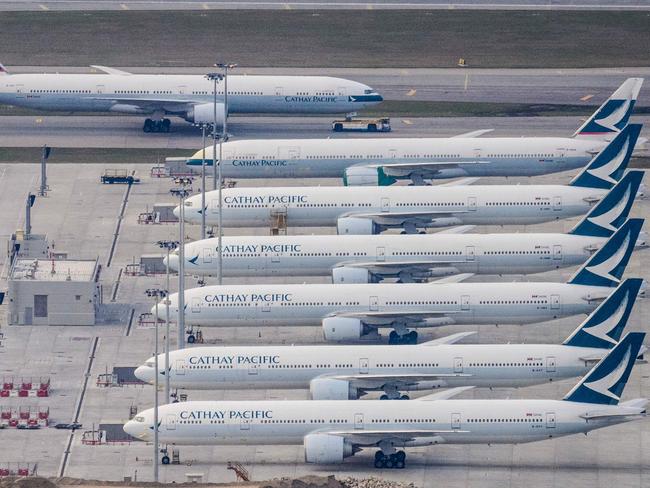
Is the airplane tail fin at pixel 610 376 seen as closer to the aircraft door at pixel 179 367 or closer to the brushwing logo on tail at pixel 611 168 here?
the aircraft door at pixel 179 367

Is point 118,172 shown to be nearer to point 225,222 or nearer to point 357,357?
point 225,222

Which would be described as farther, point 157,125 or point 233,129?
point 157,125

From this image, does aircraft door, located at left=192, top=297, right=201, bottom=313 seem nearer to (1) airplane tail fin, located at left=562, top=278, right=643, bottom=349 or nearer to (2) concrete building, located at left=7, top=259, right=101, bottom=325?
(2) concrete building, located at left=7, top=259, right=101, bottom=325

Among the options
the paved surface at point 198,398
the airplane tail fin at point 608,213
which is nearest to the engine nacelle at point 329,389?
the paved surface at point 198,398

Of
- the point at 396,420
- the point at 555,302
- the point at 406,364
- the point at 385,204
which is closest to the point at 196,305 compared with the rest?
the point at 406,364

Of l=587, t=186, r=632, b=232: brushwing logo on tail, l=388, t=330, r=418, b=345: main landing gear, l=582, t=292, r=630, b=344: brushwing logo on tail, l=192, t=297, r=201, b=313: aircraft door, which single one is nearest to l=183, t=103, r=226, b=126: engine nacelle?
l=587, t=186, r=632, b=232: brushwing logo on tail

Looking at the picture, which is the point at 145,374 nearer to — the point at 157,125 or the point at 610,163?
the point at 610,163

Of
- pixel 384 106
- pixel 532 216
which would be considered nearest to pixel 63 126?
pixel 384 106
